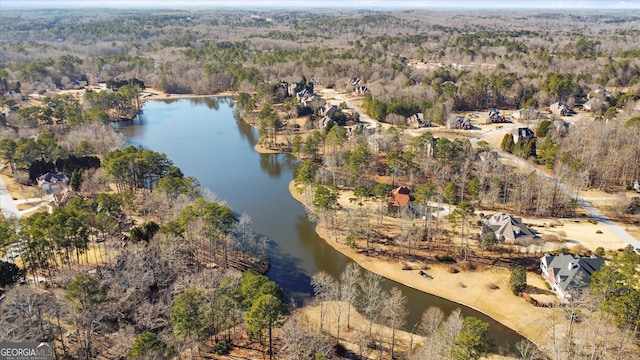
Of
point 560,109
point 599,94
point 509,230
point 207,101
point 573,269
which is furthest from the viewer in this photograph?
point 207,101

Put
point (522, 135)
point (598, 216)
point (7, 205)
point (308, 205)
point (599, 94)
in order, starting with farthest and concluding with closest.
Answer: point (599, 94)
point (522, 135)
point (308, 205)
point (7, 205)
point (598, 216)

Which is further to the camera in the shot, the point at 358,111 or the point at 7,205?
the point at 358,111

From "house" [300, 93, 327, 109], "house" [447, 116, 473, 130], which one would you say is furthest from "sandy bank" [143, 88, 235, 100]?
"house" [447, 116, 473, 130]

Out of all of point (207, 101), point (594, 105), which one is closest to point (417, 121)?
point (594, 105)

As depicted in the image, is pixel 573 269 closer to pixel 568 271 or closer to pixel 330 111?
pixel 568 271

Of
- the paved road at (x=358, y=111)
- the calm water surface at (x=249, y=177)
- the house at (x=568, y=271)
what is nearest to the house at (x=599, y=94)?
the paved road at (x=358, y=111)

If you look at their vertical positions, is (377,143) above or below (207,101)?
below
